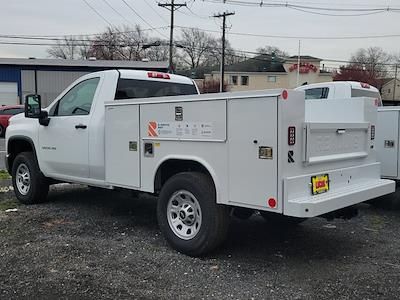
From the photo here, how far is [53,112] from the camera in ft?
24.1

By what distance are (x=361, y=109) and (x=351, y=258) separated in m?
1.75

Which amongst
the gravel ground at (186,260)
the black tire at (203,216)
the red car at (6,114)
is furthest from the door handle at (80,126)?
the red car at (6,114)

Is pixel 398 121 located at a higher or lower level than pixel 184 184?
higher

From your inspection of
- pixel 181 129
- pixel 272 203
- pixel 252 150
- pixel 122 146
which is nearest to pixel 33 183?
pixel 122 146

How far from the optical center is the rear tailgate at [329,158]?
4367 millimetres

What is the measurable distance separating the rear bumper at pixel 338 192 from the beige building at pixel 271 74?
60140mm

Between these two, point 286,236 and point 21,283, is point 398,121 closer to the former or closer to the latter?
point 286,236

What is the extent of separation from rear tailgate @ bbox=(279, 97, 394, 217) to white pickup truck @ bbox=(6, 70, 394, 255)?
0.04 ft

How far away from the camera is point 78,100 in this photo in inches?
274

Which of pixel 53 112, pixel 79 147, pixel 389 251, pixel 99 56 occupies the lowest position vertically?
pixel 389 251

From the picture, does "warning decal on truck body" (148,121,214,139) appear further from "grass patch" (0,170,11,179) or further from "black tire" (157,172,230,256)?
"grass patch" (0,170,11,179)

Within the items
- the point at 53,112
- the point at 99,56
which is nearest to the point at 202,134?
the point at 53,112

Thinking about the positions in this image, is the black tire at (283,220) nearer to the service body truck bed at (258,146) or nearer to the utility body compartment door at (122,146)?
the service body truck bed at (258,146)

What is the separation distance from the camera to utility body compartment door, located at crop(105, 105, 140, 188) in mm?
5801
